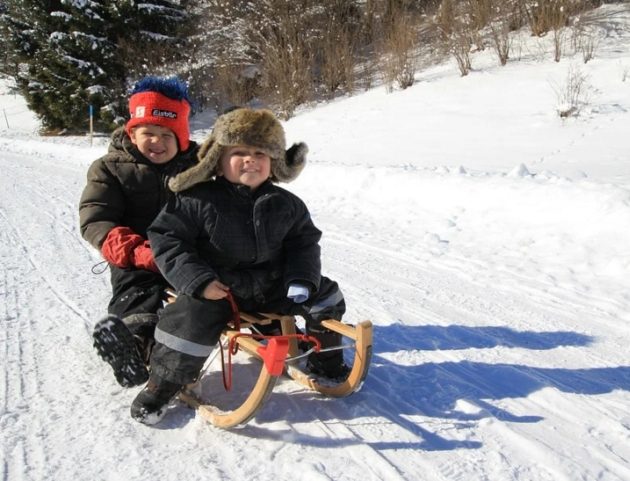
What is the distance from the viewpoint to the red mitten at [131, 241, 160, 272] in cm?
240

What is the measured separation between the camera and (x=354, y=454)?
1.95 m

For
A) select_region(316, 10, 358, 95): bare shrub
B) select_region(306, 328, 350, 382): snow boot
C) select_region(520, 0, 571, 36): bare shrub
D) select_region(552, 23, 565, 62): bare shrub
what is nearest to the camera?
select_region(306, 328, 350, 382): snow boot

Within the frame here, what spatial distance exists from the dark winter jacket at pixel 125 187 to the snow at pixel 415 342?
678 millimetres

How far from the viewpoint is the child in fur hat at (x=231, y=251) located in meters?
2.15

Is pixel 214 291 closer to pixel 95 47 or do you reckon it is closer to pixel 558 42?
pixel 558 42

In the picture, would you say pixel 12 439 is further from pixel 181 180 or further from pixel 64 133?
pixel 64 133

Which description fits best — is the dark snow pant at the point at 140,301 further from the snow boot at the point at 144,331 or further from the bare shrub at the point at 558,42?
the bare shrub at the point at 558,42

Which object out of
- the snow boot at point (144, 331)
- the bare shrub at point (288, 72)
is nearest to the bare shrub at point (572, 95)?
the bare shrub at point (288, 72)

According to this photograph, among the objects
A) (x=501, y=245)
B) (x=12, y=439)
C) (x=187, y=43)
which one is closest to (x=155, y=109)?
(x=12, y=439)

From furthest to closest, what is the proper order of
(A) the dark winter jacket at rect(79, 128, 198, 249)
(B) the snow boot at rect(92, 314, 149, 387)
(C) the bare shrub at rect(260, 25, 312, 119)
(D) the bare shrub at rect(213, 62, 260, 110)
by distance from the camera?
(D) the bare shrub at rect(213, 62, 260, 110) < (C) the bare shrub at rect(260, 25, 312, 119) < (A) the dark winter jacket at rect(79, 128, 198, 249) < (B) the snow boot at rect(92, 314, 149, 387)

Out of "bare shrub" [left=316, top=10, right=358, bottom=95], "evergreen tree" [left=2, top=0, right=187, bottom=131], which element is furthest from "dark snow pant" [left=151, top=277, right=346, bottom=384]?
"evergreen tree" [left=2, top=0, right=187, bottom=131]

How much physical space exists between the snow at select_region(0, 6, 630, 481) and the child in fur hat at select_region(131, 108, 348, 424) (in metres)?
0.25

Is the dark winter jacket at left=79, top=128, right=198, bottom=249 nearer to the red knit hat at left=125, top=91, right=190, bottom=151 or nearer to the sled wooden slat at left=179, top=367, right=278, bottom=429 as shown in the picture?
the red knit hat at left=125, top=91, right=190, bottom=151

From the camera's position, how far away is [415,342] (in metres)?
2.94
